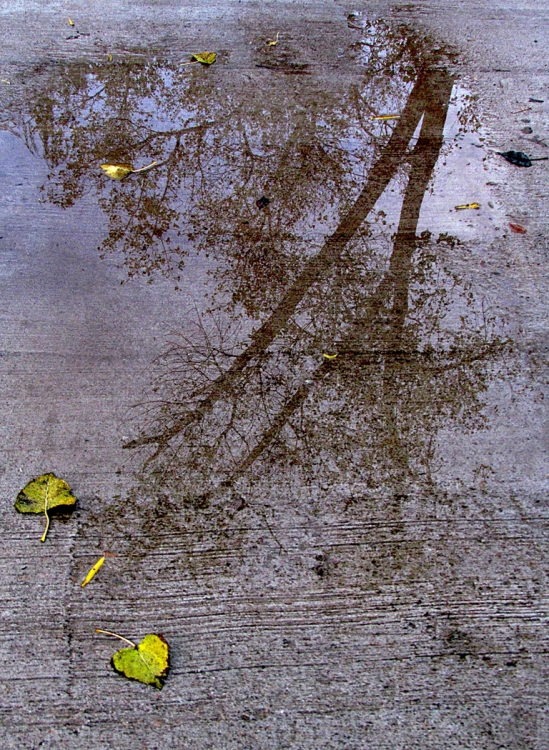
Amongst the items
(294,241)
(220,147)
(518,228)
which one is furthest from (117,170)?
(518,228)

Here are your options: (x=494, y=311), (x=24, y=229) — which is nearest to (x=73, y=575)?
(x=24, y=229)

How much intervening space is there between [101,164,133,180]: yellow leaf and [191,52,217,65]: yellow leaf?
4.15 ft

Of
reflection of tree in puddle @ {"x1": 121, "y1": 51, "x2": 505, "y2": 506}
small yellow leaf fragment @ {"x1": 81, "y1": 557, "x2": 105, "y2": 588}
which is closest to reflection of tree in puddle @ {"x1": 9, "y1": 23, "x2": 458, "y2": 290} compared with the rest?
reflection of tree in puddle @ {"x1": 121, "y1": 51, "x2": 505, "y2": 506}

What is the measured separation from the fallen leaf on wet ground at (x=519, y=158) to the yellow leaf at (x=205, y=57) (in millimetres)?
2066

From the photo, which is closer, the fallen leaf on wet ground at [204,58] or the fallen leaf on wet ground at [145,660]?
the fallen leaf on wet ground at [145,660]

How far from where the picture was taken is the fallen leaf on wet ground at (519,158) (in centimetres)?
345

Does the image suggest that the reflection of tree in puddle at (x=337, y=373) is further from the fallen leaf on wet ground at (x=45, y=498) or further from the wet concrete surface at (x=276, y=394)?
the fallen leaf on wet ground at (x=45, y=498)

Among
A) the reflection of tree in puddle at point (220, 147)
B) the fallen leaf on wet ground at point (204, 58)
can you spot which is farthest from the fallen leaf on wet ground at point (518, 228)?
the fallen leaf on wet ground at point (204, 58)

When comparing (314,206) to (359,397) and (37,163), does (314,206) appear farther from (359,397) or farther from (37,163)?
(37,163)

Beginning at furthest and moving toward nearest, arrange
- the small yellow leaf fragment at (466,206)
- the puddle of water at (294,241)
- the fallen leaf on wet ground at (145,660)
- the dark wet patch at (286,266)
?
the small yellow leaf fragment at (466,206), the puddle of water at (294,241), the dark wet patch at (286,266), the fallen leaf on wet ground at (145,660)

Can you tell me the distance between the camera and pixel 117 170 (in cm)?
328

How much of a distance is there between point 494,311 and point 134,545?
1919 millimetres

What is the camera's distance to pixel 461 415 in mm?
2400

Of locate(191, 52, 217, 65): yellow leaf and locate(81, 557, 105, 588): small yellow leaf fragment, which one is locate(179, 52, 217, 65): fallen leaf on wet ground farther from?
locate(81, 557, 105, 588): small yellow leaf fragment
